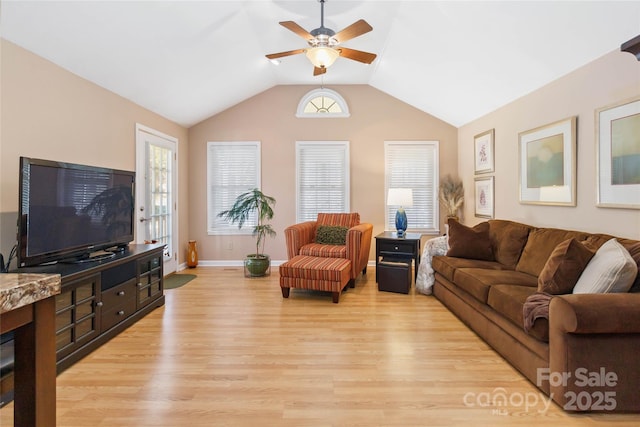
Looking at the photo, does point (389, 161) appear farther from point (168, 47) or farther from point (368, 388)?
point (368, 388)

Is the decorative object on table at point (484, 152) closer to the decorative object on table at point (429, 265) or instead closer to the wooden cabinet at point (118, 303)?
the decorative object on table at point (429, 265)

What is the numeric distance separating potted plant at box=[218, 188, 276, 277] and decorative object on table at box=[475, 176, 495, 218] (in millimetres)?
3060

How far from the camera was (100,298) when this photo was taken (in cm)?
265

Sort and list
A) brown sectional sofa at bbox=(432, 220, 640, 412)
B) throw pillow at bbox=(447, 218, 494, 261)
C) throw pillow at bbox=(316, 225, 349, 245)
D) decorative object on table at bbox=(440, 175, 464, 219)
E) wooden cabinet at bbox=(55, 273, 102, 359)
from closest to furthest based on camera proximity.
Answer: brown sectional sofa at bbox=(432, 220, 640, 412) → wooden cabinet at bbox=(55, 273, 102, 359) → throw pillow at bbox=(447, 218, 494, 261) → throw pillow at bbox=(316, 225, 349, 245) → decorative object on table at bbox=(440, 175, 464, 219)

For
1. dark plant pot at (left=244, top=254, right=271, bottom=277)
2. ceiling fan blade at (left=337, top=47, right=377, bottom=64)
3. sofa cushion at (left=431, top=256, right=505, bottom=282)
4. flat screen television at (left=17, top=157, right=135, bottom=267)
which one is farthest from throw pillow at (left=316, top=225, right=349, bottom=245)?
flat screen television at (left=17, top=157, right=135, bottom=267)

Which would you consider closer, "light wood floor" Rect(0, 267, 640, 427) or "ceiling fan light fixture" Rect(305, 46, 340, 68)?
"light wood floor" Rect(0, 267, 640, 427)

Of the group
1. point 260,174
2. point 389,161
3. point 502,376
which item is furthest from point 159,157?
point 502,376

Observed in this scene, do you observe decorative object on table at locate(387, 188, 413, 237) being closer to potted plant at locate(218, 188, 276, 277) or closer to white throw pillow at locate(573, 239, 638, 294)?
potted plant at locate(218, 188, 276, 277)

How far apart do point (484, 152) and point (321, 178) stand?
8.20 feet

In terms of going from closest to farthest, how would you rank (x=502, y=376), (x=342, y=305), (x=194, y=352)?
(x=502, y=376) < (x=194, y=352) < (x=342, y=305)

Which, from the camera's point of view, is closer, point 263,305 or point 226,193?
point 263,305

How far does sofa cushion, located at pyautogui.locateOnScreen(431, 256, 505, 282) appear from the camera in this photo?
11.1 feet

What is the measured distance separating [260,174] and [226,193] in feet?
2.20

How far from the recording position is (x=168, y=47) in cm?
343
